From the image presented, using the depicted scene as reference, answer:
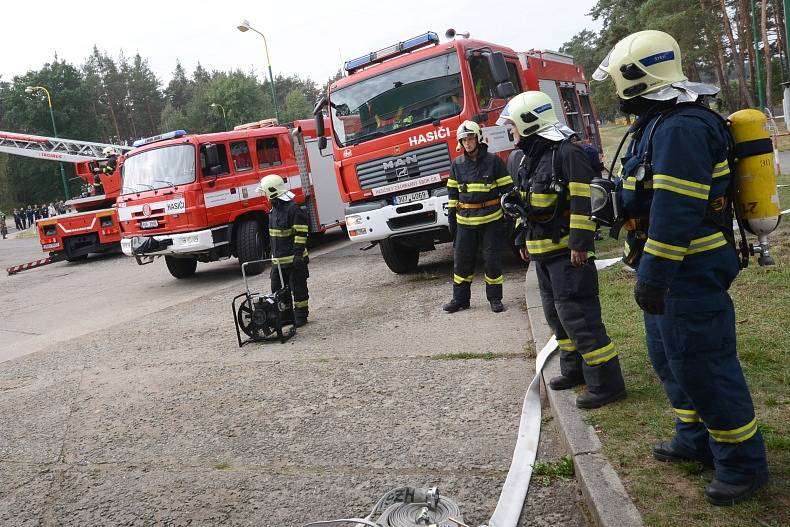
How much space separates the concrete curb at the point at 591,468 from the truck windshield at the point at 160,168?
356 inches

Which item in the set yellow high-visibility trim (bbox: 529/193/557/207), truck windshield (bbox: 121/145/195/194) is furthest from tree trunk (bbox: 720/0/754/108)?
yellow high-visibility trim (bbox: 529/193/557/207)

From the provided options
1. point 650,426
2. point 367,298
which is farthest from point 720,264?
point 367,298

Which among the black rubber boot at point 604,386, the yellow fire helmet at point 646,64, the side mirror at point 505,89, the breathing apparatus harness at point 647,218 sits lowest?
the black rubber boot at point 604,386

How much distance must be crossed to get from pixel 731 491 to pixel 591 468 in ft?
2.03

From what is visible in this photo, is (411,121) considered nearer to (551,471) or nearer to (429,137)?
(429,137)

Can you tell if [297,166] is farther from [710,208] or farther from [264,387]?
[710,208]

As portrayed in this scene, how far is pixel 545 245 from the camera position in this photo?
4.41m

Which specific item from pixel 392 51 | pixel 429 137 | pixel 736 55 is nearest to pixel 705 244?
pixel 429 137

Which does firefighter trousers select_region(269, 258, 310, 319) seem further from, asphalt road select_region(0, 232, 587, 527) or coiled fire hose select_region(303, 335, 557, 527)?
coiled fire hose select_region(303, 335, 557, 527)

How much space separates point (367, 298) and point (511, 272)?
1.97 metres

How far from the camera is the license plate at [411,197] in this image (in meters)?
9.16

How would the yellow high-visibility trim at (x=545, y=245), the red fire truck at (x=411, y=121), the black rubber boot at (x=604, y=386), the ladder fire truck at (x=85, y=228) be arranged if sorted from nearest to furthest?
the black rubber boot at (x=604, y=386)
the yellow high-visibility trim at (x=545, y=245)
the red fire truck at (x=411, y=121)
the ladder fire truck at (x=85, y=228)

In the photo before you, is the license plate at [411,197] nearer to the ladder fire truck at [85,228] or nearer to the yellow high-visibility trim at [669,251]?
the yellow high-visibility trim at [669,251]

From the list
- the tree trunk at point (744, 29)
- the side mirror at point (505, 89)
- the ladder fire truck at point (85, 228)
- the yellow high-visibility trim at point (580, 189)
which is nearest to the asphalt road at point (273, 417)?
the yellow high-visibility trim at point (580, 189)
